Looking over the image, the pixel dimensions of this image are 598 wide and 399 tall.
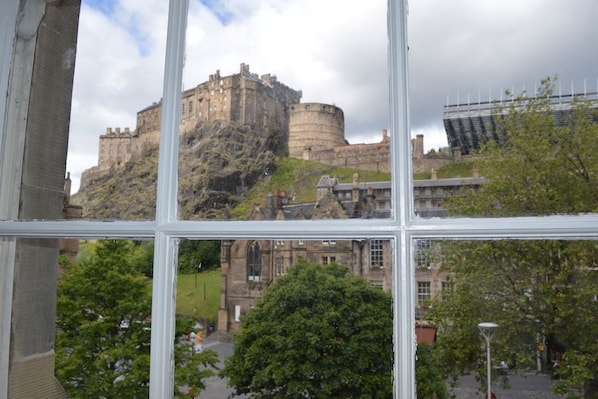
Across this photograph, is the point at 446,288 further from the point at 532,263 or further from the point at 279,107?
the point at 279,107

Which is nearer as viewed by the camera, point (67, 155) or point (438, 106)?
point (438, 106)

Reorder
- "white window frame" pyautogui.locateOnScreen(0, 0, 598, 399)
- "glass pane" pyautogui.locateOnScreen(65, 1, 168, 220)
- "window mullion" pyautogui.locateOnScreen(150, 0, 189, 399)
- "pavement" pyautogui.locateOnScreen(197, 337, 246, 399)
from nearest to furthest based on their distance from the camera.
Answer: "white window frame" pyautogui.locateOnScreen(0, 0, 598, 399)
"window mullion" pyautogui.locateOnScreen(150, 0, 189, 399)
"pavement" pyautogui.locateOnScreen(197, 337, 246, 399)
"glass pane" pyautogui.locateOnScreen(65, 1, 168, 220)

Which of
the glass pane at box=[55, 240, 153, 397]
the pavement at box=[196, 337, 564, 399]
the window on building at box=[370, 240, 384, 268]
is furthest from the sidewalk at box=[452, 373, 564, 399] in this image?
the glass pane at box=[55, 240, 153, 397]

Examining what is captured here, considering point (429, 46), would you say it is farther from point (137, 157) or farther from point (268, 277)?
point (137, 157)

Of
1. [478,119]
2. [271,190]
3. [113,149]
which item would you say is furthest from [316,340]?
[113,149]

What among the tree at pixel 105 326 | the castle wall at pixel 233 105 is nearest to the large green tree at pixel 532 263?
the castle wall at pixel 233 105

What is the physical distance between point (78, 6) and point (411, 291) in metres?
1.08

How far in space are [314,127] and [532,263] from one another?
50 centimetres

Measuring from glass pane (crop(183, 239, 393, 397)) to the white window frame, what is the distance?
6 cm

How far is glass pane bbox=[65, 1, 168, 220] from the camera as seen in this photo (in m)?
1.10

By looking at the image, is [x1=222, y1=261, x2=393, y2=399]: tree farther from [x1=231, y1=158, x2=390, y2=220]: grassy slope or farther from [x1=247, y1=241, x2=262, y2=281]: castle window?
[x1=231, y1=158, x2=390, y2=220]: grassy slope

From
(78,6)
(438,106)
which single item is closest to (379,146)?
(438,106)

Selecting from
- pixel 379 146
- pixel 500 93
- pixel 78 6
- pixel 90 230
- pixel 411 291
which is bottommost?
pixel 411 291

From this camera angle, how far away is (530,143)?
36.3 inches
